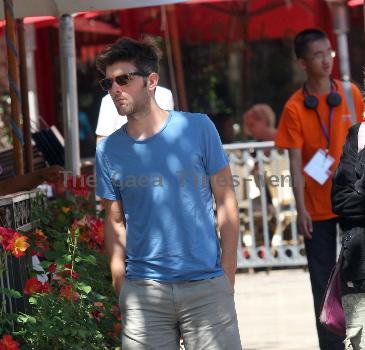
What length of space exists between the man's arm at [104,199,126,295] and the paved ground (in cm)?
319

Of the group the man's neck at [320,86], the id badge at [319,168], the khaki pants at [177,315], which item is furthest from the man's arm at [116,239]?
the man's neck at [320,86]

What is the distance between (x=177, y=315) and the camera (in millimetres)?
4238

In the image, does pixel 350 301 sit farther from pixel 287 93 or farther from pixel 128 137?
pixel 287 93

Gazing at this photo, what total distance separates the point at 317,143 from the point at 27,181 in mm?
1701

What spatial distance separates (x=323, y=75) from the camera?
21.1 feet

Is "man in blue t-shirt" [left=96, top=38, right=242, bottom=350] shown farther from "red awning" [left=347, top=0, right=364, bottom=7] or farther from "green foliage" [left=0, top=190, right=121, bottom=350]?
"red awning" [left=347, top=0, right=364, bottom=7]

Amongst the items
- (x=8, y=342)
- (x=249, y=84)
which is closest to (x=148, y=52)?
(x=8, y=342)

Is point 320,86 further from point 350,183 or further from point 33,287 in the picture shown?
point 33,287

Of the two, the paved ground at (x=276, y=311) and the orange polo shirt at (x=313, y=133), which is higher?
the orange polo shirt at (x=313, y=133)

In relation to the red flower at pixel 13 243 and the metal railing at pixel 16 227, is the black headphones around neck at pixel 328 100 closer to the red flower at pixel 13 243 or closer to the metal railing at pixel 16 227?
the metal railing at pixel 16 227

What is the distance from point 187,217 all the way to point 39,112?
962 centimetres

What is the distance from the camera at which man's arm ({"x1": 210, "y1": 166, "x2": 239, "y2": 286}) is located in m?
4.32

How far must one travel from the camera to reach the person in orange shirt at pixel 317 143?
6.25 meters

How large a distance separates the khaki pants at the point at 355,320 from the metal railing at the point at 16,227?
154cm
